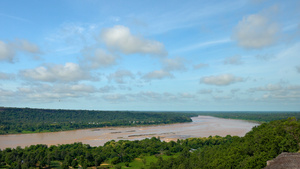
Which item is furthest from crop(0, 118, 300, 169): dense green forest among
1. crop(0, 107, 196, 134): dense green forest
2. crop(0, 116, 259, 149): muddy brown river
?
crop(0, 107, 196, 134): dense green forest

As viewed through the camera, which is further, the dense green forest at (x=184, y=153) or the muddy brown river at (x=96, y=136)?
the muddy brown river at (x=96, y=136)

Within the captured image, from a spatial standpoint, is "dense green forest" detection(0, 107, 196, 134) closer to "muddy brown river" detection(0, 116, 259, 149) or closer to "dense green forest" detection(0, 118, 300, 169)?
"muddy brown river" detection(0, 116, 259, 149)

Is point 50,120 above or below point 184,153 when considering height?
above

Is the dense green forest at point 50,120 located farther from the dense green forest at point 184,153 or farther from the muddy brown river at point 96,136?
the dense green forest at point 184,153

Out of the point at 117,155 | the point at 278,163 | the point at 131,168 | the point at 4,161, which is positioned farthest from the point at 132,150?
the point at 278,163

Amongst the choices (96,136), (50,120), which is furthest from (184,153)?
(50,120)

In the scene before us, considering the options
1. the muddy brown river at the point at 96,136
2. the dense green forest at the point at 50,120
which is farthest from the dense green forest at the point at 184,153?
the dense green forest at the point at 50,120

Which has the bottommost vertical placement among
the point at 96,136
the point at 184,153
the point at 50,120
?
the point at 96,136

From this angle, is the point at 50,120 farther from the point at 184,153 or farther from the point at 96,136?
the point at 184,153
